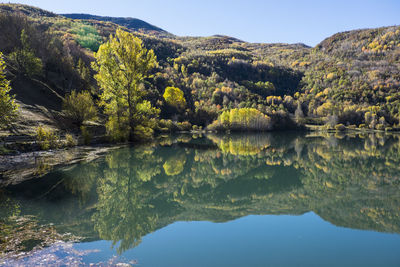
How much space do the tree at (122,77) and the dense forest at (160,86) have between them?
0.11m

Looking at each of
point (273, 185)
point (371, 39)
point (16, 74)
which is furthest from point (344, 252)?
point (371, 39)

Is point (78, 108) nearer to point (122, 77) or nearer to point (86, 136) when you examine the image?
point (86, 136)

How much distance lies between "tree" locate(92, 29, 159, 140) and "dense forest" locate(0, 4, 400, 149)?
0.35 feet

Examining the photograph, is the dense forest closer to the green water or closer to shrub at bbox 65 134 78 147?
shrub at bbox 65 134 78 147

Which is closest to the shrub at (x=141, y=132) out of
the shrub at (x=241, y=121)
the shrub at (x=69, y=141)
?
the shrub at (x=69, y=141)

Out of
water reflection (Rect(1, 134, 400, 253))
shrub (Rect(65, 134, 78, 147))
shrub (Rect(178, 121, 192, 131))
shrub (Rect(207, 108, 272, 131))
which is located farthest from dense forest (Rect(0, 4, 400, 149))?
water reflection (Rect(1, 134, 400, 253))

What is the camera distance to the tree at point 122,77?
87.4ft

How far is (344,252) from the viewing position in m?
6.36

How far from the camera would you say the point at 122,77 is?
2766cm

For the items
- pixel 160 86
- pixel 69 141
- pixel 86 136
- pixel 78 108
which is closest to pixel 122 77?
pixel 78 108

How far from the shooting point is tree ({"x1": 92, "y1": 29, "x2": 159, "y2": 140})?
87.4 ft

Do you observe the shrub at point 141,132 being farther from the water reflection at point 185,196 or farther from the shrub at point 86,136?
the water reflection at point 185,196

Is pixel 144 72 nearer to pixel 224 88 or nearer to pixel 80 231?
pixel 80 231

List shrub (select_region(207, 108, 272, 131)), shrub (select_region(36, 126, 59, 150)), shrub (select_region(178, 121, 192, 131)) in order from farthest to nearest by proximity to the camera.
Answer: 1. shrub (select_region(207, 108, 272, 131))
2. shrub (select_region(178, 121, 192, 131))
3. shrub (select_region(36, 126, 59, 150))
